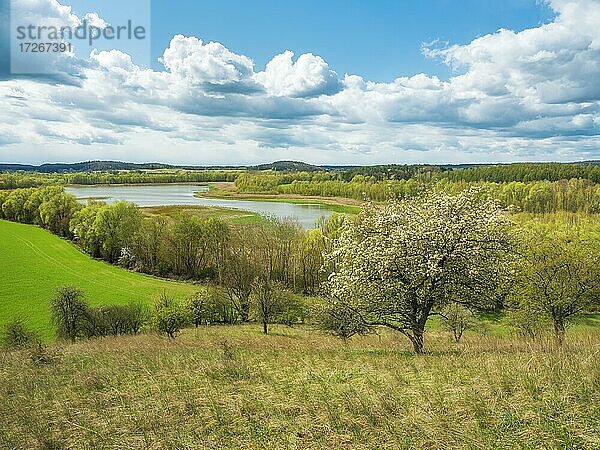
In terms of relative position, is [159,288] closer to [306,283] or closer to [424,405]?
[306,283]

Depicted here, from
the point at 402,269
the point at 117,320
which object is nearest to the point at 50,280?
the point at 117,320

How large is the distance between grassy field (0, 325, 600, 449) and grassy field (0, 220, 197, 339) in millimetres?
32371

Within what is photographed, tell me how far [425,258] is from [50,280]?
179 feet

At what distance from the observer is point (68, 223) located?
3204 inches

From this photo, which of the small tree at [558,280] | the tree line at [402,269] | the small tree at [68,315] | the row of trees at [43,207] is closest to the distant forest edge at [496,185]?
the tree line at [402,269]

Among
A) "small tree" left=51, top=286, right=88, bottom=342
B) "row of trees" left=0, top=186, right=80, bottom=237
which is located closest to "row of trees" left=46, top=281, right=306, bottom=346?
"small tree" left=51, top=286, right=88, bottom=342

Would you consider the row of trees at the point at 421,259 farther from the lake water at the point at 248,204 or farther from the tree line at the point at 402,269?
the lake water at the point at 248,204

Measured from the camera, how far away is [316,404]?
827cm

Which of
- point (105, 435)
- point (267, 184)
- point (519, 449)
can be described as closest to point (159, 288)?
point (105, 435)

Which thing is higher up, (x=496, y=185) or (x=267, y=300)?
(x=496, y=185)

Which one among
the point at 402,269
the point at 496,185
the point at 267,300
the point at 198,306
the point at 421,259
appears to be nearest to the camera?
the point at 421,259

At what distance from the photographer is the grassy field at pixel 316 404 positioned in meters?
6.73

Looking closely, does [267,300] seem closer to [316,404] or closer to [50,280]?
[316,404]

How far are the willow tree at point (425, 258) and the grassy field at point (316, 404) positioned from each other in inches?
112
